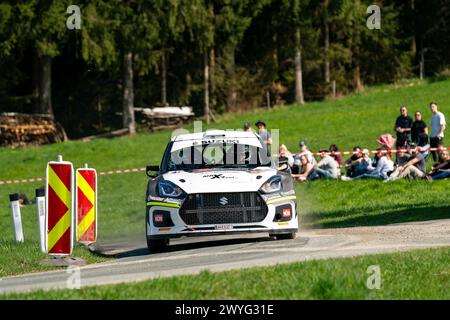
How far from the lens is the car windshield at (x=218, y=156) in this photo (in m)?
17.3

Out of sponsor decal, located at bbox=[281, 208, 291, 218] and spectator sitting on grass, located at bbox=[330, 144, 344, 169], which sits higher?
sponsor decal, located at bbox=[281, 208, 291, 218]

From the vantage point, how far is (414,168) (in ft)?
80.2

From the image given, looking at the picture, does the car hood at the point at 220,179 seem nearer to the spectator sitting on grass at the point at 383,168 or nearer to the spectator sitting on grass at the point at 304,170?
the spectator sitting on grass at the point at 383,168

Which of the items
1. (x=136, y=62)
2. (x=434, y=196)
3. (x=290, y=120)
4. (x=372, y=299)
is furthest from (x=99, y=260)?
(x=136, y=62)

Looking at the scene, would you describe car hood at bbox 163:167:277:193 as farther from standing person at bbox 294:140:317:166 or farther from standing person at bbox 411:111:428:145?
standing person at bbox 294:140:317:166

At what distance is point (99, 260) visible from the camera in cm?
1587

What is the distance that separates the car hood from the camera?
15688 millimetres

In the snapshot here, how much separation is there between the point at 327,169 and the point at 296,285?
55.5 ft

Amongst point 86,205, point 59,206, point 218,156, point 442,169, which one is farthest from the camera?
point 442,169

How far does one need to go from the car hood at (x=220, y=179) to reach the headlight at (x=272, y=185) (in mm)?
54

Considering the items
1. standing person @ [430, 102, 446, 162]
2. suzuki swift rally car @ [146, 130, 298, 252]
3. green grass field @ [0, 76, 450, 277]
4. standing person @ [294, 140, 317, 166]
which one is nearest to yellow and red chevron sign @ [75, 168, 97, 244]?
green grass field @ [0, 76, 450, 277]

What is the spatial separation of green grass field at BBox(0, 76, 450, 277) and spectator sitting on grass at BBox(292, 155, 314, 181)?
0.37 metres

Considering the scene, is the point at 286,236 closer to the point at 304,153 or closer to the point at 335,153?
the point at 304,153

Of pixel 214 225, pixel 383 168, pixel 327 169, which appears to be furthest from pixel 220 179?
pixel 327 169
